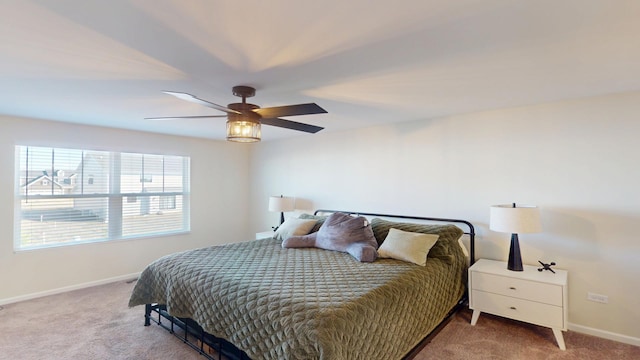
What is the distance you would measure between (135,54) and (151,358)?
2.30 meters

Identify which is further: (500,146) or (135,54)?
(500,146)

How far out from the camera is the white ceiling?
57.8 inches

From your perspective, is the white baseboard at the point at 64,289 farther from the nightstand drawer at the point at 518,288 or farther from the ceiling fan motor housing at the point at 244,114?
the nightstand drawer at the point at 518,288

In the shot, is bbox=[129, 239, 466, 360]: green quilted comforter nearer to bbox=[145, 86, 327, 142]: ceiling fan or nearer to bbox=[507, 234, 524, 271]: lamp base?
bbox=[507, 234, 524, 271]: lamp base

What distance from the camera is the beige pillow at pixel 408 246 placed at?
2965 mm

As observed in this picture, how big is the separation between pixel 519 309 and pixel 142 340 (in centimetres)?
340

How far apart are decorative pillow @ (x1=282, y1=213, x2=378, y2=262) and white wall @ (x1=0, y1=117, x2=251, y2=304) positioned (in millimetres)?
2440

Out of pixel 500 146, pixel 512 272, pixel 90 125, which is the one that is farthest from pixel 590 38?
pixel 90 125

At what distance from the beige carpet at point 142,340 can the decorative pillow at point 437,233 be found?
0.70 meters

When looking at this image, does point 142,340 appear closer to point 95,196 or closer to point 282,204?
point 95,196

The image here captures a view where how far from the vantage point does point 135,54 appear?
195 centimetres

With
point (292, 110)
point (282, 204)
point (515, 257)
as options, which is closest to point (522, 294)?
point (515, 257)

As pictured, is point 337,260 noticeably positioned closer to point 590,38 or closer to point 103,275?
point 590,38

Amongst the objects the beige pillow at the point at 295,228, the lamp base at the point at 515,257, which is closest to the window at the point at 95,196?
the beige pillow at the point at 295,228
